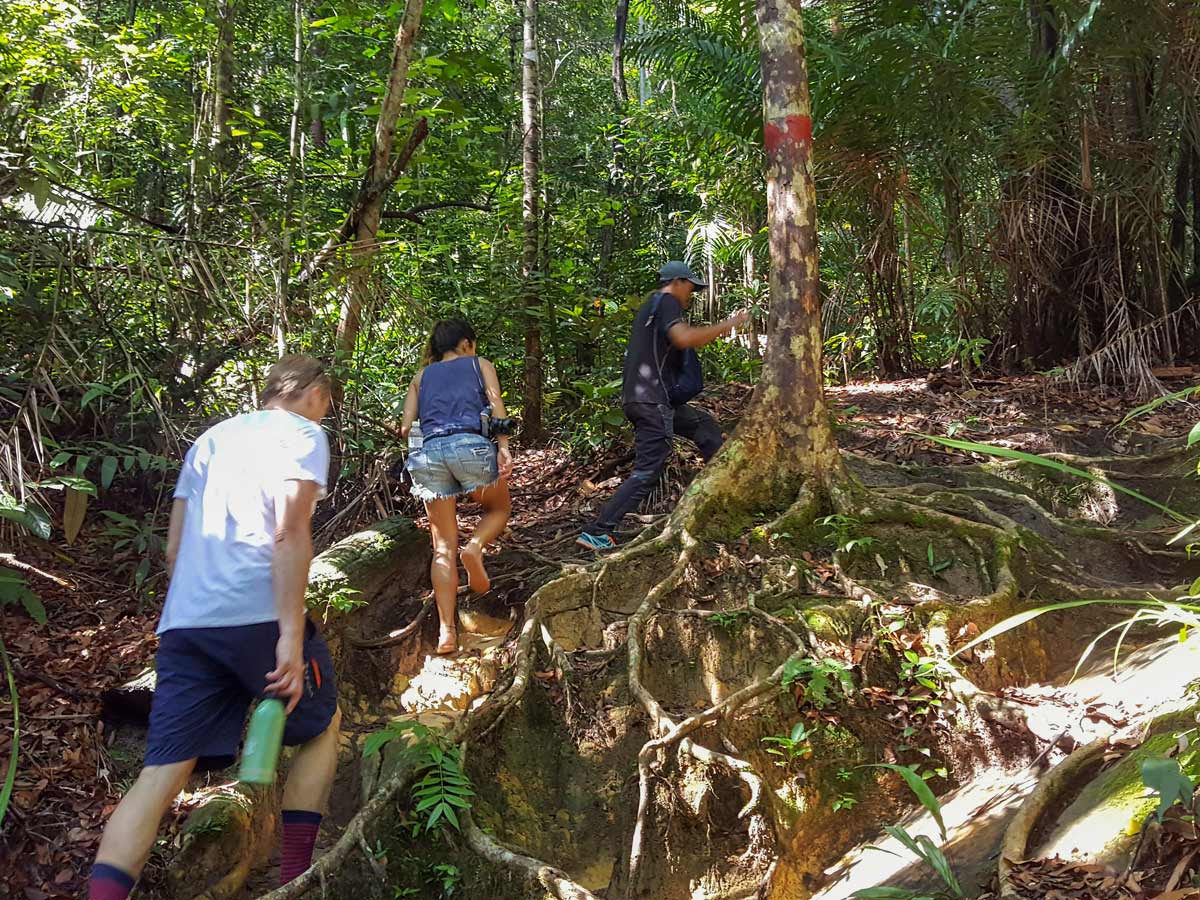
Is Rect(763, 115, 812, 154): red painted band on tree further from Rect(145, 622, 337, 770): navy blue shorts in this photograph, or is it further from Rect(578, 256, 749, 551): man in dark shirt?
Rect(145, 622, 337, 770): navy blue shorts

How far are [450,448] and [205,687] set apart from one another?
6.72ft

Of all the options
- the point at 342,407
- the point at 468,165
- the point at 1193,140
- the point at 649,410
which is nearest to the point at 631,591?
the point at 649,410

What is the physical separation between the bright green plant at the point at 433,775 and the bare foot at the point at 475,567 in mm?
1265

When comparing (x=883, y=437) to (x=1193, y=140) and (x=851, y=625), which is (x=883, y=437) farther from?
(x=1193, y=140)

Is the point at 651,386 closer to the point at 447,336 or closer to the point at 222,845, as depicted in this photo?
the point at 447,336

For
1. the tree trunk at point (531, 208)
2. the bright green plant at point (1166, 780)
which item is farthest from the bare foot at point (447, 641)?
the tree trunk at point (531, 208)

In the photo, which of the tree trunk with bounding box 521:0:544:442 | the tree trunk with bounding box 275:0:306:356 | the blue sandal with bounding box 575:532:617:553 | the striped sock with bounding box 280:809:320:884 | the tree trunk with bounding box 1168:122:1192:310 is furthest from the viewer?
the tree trunk with bounding box 521:0:544:442

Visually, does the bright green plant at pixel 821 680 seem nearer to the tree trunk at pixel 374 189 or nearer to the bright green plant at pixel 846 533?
the bright green plant at pixel 846 533

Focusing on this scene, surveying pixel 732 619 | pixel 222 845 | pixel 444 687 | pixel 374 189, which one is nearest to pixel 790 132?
pixel 732 619

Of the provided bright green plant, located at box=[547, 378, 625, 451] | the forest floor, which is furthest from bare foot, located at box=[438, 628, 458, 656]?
bright green plant, located at box=[547, 378, 625, 451]

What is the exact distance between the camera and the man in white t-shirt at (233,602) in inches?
108

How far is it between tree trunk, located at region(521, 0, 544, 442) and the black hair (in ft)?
9.23

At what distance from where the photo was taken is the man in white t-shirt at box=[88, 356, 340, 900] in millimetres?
2754

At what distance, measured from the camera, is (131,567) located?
5.06 meters
